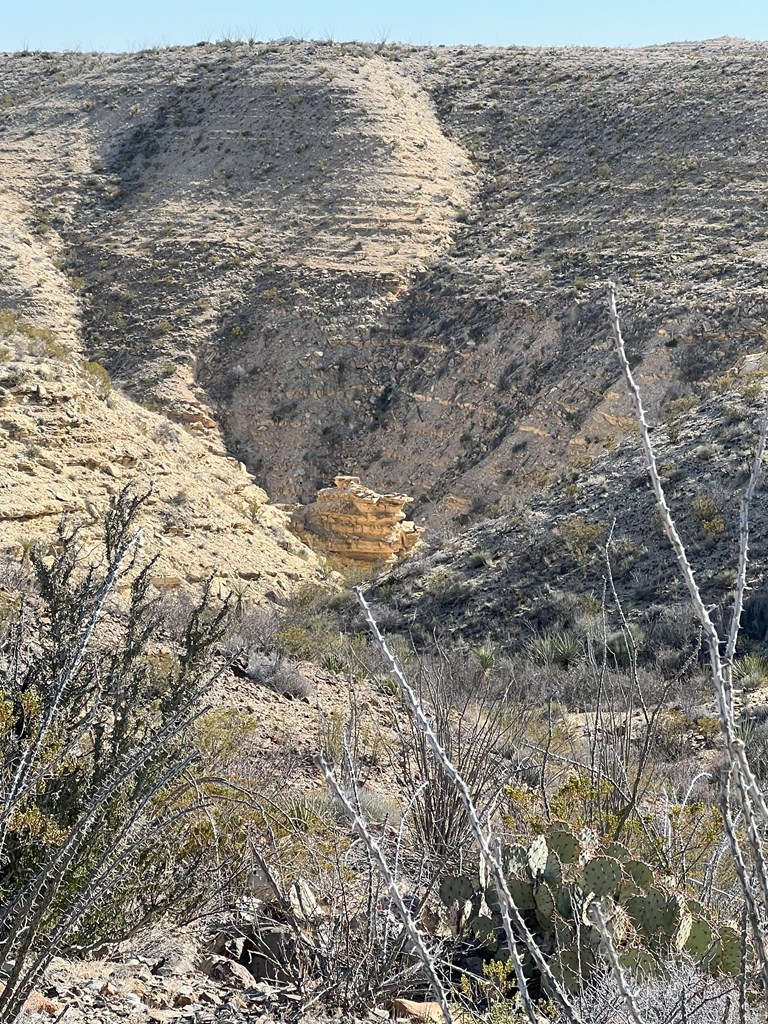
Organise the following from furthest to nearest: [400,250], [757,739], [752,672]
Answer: [400,250], [752,672], [757,739]

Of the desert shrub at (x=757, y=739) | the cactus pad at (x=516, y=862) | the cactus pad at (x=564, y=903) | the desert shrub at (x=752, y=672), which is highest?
the cactus pad at (x=516, y=862)

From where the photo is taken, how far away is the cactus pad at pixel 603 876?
3742mm

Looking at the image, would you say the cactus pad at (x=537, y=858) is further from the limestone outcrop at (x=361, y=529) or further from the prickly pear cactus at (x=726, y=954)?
the limestone outcrop at (x=361, y=529)

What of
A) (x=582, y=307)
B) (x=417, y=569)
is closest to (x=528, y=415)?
(x=582, y=307)

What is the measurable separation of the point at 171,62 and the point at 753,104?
21082mm

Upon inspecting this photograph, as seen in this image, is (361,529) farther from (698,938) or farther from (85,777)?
(698,938)

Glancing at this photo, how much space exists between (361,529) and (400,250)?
35.5 ft

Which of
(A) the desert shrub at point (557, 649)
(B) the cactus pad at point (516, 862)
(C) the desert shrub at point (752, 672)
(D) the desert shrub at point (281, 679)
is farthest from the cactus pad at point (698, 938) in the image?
(A) the desert shrub at point (557, 649)

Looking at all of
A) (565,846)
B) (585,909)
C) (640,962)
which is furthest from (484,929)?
(585,909)

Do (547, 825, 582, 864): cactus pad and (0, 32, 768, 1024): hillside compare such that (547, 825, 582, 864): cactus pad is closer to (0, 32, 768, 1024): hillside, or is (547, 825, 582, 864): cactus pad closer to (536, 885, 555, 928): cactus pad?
(0, 32, 768, 1024): hillside

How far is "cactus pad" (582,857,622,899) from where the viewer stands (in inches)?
147

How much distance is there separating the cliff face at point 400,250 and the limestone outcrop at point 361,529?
2123 mm

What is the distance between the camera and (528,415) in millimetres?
24031

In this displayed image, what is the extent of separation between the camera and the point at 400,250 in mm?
29422
